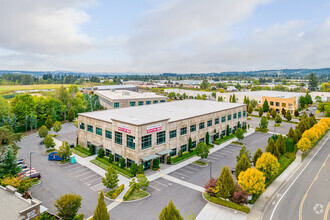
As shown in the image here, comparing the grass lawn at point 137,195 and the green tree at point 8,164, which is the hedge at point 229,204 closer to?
the grass lawn at point 137,195

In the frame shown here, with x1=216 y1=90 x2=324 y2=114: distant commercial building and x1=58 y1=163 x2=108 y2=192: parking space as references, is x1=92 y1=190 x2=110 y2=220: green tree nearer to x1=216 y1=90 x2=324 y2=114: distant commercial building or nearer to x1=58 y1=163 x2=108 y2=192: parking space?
x1=58 y1=163 x2=108 y2=192: parking space

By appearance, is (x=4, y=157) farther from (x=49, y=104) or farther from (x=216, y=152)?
(x=49, y=104)

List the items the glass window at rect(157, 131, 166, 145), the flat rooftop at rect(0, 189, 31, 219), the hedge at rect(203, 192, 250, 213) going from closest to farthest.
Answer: the flat rooftop at rect(0, 189, 31, 219), the hedge at rect(203, 192, 250, 213), the glass window at rect(157, 131, 166, 145)

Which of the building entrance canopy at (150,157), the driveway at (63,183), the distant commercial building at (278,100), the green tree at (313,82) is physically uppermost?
the green tree at (313,82)

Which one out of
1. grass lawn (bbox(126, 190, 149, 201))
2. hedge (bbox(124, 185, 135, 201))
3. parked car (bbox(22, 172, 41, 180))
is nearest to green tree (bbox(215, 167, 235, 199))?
grass lawn (bbox(126, 190, 149, 201))

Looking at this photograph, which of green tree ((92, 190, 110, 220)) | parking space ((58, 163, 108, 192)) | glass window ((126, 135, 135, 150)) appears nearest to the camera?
green tree ((92, 190, 110, 220))

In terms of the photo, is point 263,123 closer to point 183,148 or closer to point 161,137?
point 183,148

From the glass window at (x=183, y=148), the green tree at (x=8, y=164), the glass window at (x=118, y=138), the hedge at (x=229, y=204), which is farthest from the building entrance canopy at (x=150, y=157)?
the green tree at (x=8, y=164)
